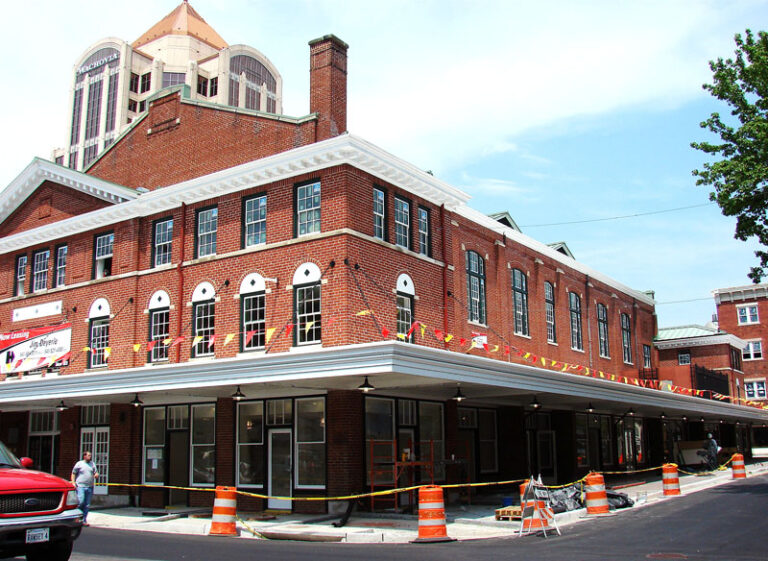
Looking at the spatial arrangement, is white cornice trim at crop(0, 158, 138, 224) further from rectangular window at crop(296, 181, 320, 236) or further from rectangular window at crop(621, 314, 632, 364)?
rectangular window at crop(621, 314, 632, 364)

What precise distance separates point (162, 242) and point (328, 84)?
7.68 m

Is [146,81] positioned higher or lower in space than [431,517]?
higher

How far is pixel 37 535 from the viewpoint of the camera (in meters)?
9.80

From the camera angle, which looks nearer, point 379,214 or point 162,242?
point 379,214

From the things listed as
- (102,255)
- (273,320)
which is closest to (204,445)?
(273,320)

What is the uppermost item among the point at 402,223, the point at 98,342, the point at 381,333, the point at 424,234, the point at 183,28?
the point at 183,28

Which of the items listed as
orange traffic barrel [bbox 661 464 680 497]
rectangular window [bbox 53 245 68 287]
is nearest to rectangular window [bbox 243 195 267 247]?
rectangular window [bbox 53 245 68 287]

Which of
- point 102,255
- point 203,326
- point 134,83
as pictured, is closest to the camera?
point 203,326

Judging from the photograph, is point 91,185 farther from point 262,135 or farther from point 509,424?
point 509,424

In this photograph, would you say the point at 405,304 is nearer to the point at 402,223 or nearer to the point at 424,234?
the point at 402,223

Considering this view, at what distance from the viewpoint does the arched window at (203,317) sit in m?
24.2

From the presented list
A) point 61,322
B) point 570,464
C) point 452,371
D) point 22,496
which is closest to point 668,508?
point 452,371

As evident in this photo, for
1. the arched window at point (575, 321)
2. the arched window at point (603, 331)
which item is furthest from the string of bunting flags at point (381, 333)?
the arched window at point (603, 331)

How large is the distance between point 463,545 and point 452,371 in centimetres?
433
